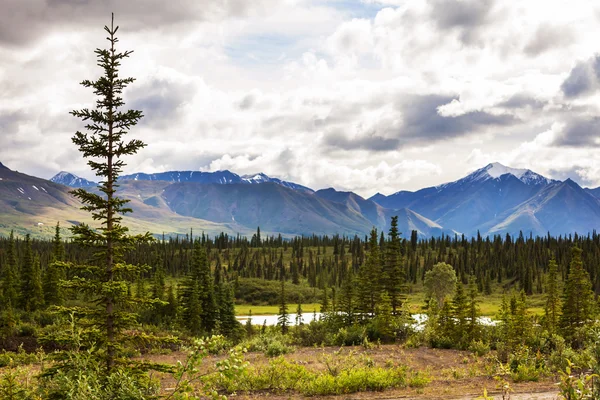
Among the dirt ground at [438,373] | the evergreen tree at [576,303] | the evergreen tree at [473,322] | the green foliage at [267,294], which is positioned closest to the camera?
the dirt ground at [438,373]

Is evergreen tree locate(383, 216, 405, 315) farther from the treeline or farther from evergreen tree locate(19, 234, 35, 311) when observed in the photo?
the treeline

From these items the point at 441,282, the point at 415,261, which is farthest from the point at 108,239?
the point at 415,261

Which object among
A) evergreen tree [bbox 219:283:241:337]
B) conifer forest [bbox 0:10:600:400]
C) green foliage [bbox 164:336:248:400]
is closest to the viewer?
green foliage [bbox 164:336:248:400]

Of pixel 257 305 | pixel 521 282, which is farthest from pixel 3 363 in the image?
pixel 521 282

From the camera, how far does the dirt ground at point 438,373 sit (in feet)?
52.3

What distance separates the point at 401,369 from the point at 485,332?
550 inches

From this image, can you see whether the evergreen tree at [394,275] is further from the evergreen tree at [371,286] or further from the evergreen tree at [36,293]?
the evergreen tree at [36,293]

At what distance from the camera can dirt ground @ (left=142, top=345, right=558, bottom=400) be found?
1595 cm

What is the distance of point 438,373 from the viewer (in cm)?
2053

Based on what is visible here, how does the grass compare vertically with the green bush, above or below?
below

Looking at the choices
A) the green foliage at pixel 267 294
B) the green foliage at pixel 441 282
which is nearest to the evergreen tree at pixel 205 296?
the green foliage at pixel 441 282

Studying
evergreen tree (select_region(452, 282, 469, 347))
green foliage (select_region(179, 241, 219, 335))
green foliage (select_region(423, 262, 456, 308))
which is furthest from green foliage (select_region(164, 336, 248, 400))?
green foliage (select_region(423, 262, 456, 308))

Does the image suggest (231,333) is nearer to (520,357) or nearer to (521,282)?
(520,357)

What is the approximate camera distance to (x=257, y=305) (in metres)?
111
